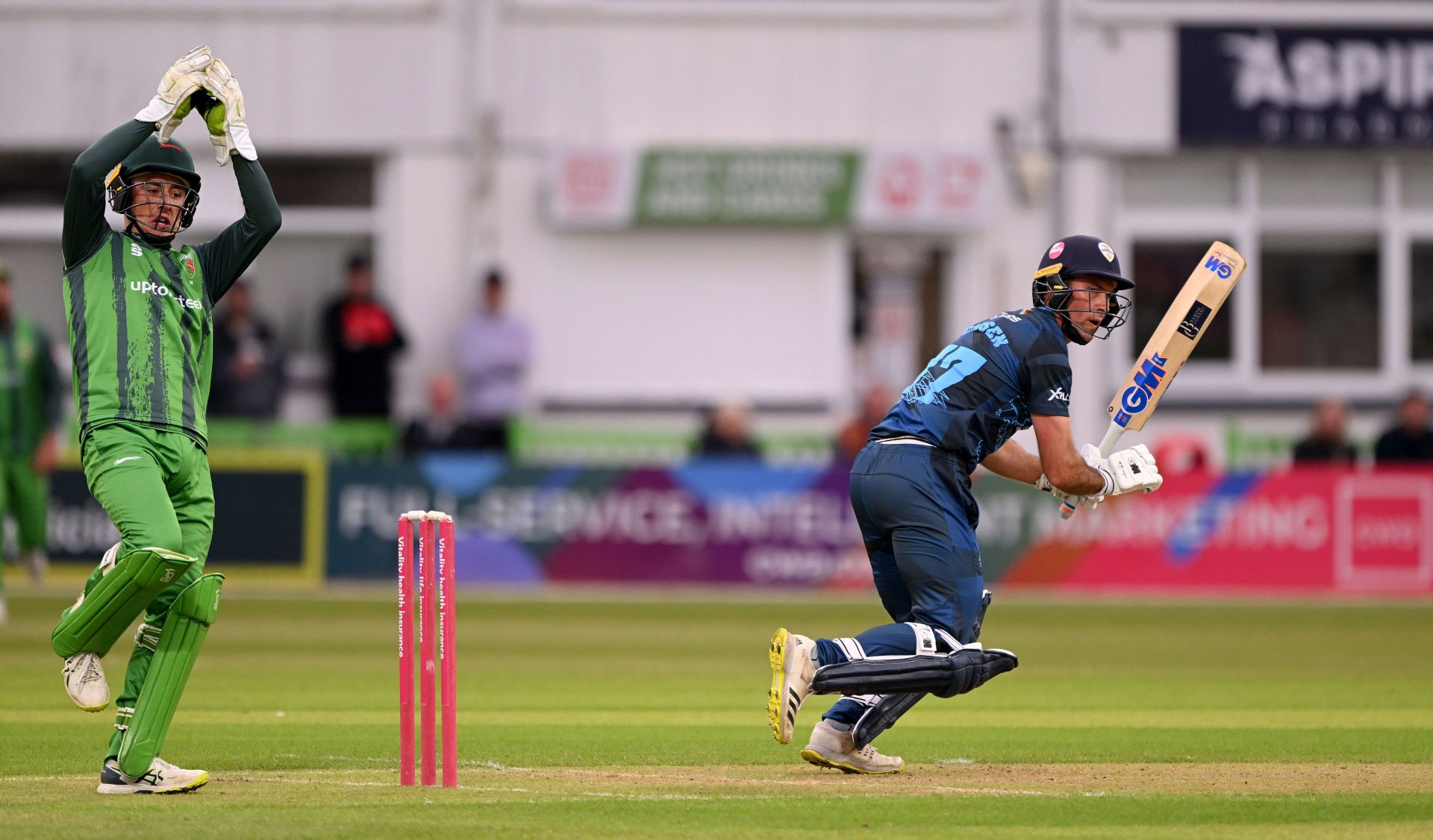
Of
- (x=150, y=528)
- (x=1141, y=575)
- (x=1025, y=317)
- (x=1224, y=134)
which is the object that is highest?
(x=1224, y=134)

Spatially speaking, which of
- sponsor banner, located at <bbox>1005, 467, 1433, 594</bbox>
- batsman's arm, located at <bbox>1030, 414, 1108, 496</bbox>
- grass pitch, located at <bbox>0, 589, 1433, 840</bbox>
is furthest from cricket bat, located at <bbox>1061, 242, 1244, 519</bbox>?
sponsor banner, located at <bbox>1005, 467, 1433, 594</bbox>

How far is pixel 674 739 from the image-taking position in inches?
317

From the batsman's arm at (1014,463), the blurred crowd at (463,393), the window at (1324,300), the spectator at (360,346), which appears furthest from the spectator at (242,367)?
the batsman's arm at (1014,463)

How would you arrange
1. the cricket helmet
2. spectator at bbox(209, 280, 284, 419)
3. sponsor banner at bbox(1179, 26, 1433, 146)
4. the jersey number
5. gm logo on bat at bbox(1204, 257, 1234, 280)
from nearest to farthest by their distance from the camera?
the jersey number, the cricket helmet, gm logo on bat at bbox(1204, 257, 1234, 280), spectator at bbox(209, 280, 284, 419), sponsor banner at bbox(1179, 26, 1433, 146)

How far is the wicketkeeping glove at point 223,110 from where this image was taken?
661 centimetres

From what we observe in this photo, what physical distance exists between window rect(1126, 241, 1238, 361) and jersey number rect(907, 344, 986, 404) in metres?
13.4

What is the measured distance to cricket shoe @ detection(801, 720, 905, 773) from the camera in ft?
23.3

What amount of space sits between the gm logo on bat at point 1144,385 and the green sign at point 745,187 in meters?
12.0

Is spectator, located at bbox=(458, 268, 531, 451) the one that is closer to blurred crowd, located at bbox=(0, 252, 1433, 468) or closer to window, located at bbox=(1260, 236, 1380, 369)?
blurred crowd, located at bbox=(0, 252, 1433, 468)

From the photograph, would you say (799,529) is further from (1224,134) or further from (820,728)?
(820,728)

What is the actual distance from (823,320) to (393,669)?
31.3 ft

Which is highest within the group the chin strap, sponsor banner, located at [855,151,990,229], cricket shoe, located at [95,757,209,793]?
sponsor banner, located at [855,151,990,229]

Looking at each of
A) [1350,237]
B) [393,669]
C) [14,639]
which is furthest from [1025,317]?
[1350,237]

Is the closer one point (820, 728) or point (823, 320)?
point (820, 728)
